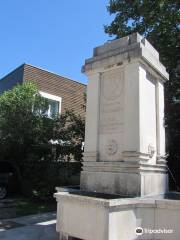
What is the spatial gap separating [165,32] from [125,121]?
7321 mm

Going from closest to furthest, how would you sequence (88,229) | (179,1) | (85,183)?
(88,229)
(85,183)
(179,1)

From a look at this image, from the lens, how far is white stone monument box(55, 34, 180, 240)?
5.92 meters

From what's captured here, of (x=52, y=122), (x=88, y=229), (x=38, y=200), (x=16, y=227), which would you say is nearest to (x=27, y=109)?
(x=52, y=122)

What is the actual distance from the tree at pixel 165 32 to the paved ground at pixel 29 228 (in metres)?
5.12

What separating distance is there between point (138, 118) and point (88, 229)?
2568 mm

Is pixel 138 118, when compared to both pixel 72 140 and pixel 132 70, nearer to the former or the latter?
pixel 132 70

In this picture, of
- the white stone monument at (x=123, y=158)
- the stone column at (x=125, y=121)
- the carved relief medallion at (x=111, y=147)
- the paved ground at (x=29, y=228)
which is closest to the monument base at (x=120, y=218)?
the white stone monument at (x=123, y=158)

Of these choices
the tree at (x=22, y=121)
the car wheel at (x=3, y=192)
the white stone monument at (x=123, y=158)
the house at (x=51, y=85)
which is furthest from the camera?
the house at (x=51, y=85)

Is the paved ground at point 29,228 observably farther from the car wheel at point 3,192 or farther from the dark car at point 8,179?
the dark car at point 8,179

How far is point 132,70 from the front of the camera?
736 cm

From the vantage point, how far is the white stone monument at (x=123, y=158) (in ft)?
19.4

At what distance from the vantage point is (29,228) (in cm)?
823

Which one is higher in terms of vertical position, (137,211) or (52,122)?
(52,122)

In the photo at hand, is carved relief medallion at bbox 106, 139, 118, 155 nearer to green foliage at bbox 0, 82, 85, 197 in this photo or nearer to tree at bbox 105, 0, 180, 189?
tree at bbox 105, 0, 180, 189
